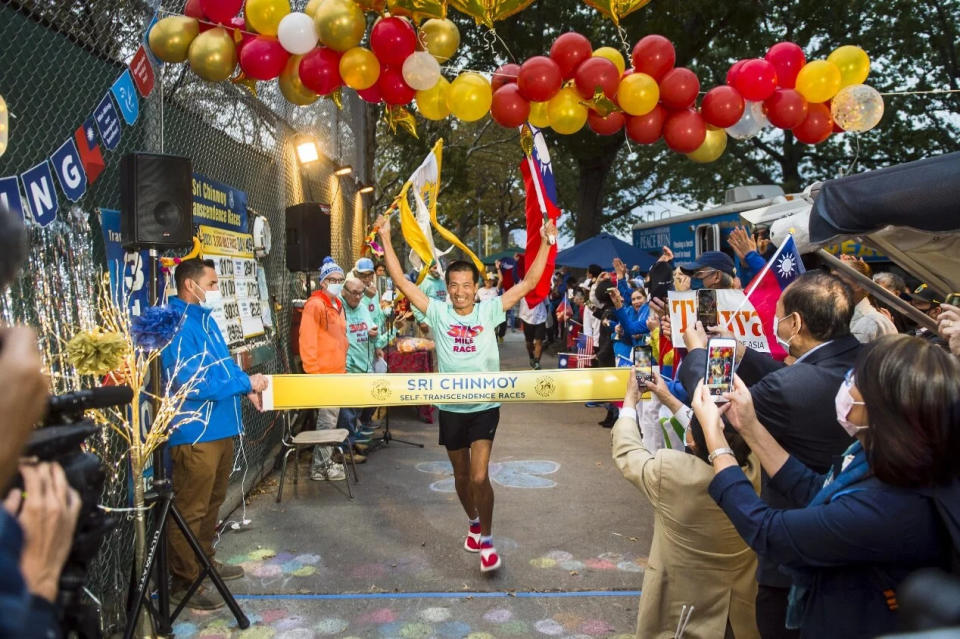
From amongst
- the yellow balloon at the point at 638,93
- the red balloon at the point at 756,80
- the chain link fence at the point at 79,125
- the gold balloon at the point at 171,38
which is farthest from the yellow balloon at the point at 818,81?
the chain link fence at the point at 79,125

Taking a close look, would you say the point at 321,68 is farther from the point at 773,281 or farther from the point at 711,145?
the point at 773,281

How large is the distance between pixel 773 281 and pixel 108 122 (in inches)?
158

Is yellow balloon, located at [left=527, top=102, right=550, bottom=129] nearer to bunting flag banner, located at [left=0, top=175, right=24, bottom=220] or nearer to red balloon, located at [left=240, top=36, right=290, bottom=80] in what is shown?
red balloon, located at [left=240, top=36, right=290, bottom=80]

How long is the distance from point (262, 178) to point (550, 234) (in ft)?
13.4

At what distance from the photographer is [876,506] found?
186 centimetres

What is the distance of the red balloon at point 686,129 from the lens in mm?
5184

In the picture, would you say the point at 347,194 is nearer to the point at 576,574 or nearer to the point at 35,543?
the point at 576,574

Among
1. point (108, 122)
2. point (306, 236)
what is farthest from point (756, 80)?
point (306, 236)

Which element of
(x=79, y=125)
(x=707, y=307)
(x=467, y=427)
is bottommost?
(x=467, y=427)

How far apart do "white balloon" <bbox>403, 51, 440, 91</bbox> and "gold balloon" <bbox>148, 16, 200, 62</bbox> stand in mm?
1360

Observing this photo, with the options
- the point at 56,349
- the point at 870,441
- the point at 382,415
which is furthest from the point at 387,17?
the point at 382,415

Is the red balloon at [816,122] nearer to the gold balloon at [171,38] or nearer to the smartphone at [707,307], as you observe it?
the smartphone at [707,307]

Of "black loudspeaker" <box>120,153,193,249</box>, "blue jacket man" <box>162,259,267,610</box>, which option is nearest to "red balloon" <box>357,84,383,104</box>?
"black loudspeaker" <box>120,153,193,249</box>

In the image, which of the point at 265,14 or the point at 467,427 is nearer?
the point at 265,14
